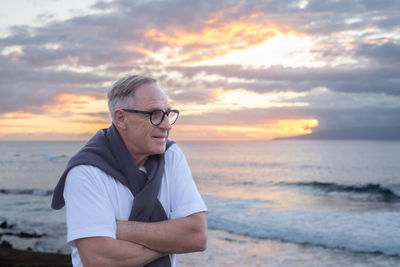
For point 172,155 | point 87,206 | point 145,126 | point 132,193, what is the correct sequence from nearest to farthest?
1. point 87,206
2. point 132,193
3. point 145,126
4. point 172,155

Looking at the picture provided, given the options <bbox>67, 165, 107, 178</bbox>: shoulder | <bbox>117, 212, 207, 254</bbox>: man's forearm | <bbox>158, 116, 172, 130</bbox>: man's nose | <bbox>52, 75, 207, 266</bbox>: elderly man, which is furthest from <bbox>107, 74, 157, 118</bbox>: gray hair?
<bbox>117, 212, 207, 254</bbox>: man's forearm

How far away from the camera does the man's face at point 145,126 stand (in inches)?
83.1

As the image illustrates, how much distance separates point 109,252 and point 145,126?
695mm

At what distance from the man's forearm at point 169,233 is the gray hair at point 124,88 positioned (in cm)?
67

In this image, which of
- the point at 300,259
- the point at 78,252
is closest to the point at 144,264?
the point at 78,252

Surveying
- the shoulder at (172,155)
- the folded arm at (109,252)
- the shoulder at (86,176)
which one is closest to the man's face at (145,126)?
the shoulder at (172,155)

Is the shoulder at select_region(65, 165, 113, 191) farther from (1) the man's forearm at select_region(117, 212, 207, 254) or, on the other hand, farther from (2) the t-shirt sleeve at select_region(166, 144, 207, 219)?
(2) the t-shirt sleeve at select_region(166, 144, 207, 219)

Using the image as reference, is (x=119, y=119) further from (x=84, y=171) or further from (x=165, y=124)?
(x=84, y=171)

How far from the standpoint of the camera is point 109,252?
6.22 feet

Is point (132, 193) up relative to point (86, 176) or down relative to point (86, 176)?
down

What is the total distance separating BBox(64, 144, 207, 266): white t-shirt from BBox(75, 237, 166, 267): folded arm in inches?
1.6

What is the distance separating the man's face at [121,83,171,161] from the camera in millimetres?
2111

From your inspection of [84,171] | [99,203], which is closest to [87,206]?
[99,203]

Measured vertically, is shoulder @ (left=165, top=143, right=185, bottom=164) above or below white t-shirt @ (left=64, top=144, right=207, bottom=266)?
above
